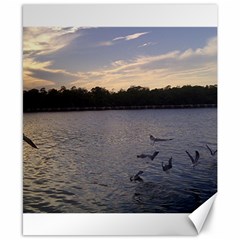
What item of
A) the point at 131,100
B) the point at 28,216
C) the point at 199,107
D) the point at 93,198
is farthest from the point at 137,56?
the point at 28,216

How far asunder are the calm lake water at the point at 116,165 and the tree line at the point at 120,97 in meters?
0.04

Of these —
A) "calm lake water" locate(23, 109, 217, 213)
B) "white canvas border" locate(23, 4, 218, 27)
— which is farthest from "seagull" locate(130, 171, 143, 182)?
"white canvas border" locate(23, 4, 218, 27)

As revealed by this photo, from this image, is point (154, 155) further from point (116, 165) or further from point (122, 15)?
point (122, 15)

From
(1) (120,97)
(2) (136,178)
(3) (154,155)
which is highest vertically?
(1) (120,97)

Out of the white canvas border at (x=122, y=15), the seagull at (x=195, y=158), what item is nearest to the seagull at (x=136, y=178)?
the seagull at (x=195, y=158)

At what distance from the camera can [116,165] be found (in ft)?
7.60

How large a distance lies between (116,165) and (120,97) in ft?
1.04

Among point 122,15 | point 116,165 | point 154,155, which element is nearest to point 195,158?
point 154,155

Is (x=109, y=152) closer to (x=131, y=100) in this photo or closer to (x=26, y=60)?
(x=131, y=100)

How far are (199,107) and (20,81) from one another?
83 centimetres

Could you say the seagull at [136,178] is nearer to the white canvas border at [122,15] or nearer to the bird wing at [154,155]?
the bird wing at [154,155]

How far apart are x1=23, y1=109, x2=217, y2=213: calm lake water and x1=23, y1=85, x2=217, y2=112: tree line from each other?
0.04 metres

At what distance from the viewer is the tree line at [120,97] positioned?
230 centimetres

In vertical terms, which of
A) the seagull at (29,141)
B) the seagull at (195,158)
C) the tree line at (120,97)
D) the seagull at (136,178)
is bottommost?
the seagull at (136,178)
